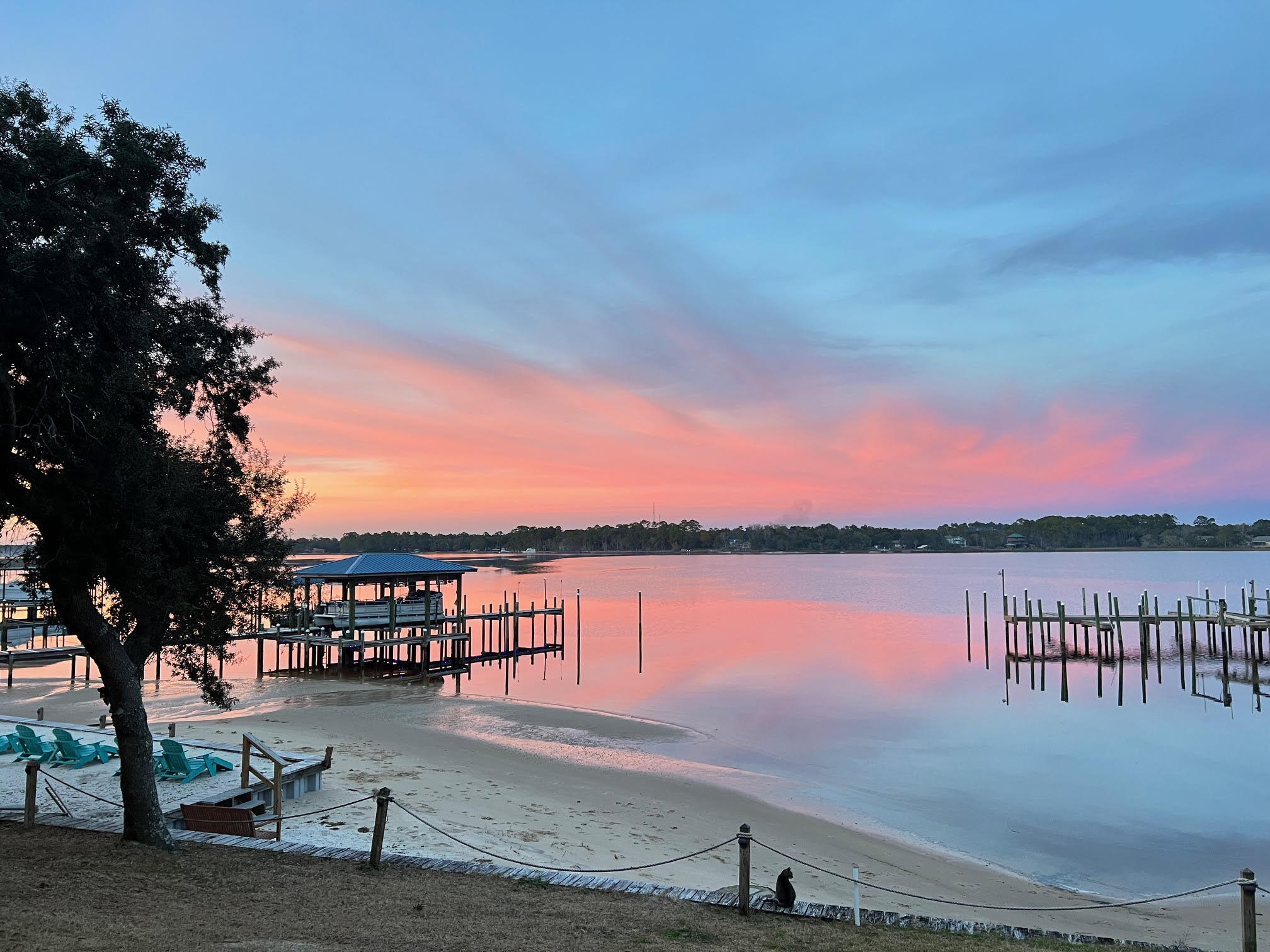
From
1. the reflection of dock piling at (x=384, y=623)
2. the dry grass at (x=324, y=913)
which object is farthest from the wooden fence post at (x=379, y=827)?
the reflection of dock piling at (x=384, y=623)

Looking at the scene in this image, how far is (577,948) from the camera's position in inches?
285

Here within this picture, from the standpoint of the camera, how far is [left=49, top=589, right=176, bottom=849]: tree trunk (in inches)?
388

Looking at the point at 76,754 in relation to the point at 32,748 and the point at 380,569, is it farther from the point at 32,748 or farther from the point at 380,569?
the point at 380,569

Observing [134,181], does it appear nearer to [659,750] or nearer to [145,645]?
[145,645]

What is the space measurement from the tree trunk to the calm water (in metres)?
12.7

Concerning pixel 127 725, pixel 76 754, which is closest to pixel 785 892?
pixel 127 725

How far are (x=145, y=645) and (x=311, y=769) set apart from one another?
4.45 metres

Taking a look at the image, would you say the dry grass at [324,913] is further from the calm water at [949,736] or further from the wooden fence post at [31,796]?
the calm water at [949,736]

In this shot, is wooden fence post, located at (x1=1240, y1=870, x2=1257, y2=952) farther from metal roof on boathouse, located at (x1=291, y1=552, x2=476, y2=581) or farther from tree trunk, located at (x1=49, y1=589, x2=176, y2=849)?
metal roof on boathouse, located at (x1=291, y1=552, x2=476, y2=581)

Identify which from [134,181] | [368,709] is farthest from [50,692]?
[134,181]

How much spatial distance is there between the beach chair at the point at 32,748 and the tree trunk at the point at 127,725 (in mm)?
6389

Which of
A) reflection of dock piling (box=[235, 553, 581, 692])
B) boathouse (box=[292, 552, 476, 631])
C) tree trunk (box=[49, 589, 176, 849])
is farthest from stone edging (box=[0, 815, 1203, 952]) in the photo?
boathouse (box=[292, 552, 476, 631])

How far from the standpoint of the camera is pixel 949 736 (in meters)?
24.8

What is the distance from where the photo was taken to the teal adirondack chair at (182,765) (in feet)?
43.9
